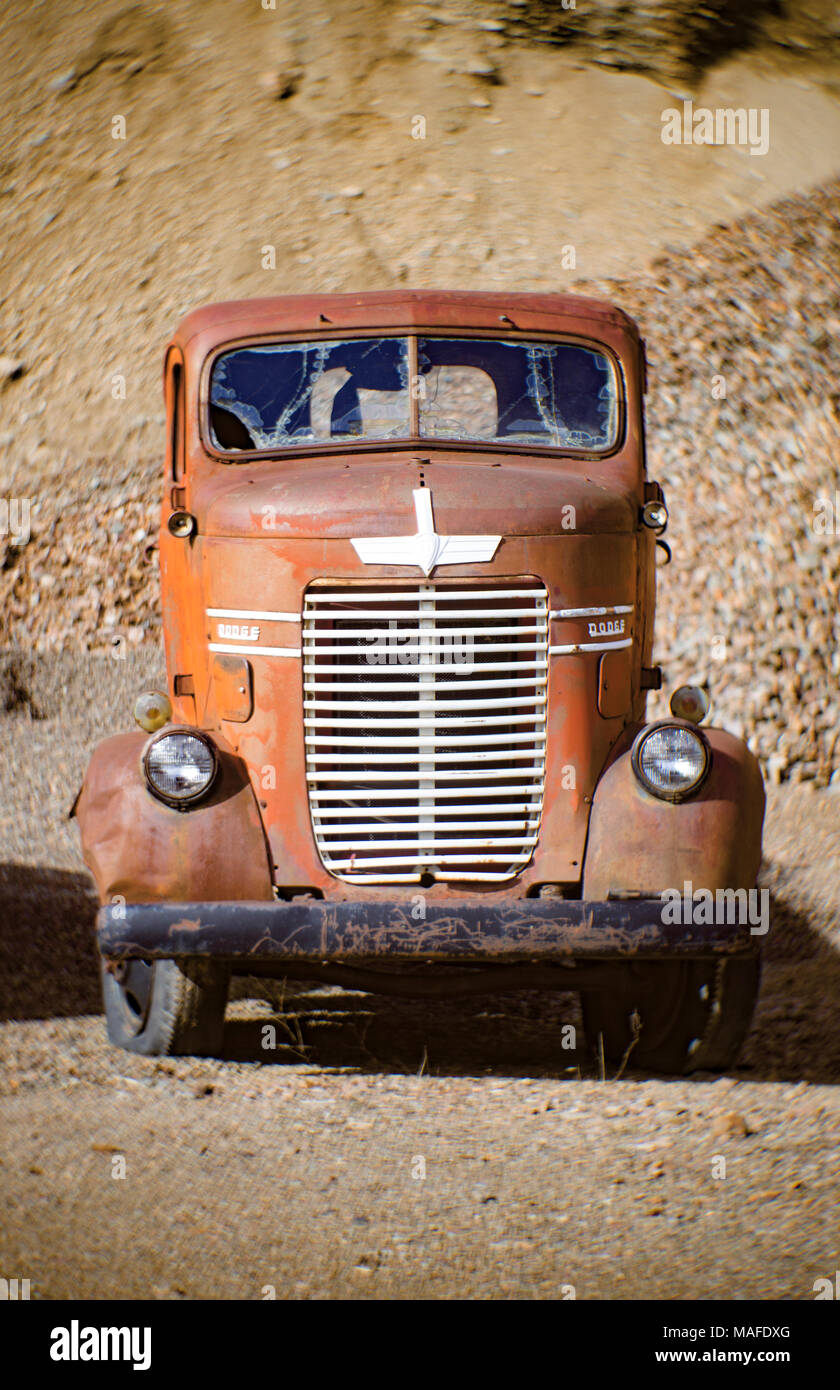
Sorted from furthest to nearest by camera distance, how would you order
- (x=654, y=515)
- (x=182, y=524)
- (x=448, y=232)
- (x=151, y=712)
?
(x=448, y=232)
(x=654, y=515)
(x=182, y=524)
(x=151, y=712)

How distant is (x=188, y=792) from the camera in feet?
14.2

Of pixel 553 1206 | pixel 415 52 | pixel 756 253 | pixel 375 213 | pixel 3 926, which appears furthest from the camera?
pixel 415 52

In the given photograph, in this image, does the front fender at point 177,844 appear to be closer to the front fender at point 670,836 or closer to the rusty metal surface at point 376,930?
the rusty metal surface at point 376,930

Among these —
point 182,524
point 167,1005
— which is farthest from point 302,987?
point 182,524

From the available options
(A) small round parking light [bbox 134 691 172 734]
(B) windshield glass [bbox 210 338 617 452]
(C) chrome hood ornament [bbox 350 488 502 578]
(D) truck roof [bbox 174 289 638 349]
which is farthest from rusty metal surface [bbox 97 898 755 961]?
(D) truck roof [bbox 174 289 638 349]

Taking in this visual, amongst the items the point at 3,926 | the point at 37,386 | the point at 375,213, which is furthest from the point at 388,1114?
the point at 375,213

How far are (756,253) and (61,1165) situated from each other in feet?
41.6

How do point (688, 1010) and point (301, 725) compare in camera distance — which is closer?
point (301, 725)

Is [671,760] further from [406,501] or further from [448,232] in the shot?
[448,232]

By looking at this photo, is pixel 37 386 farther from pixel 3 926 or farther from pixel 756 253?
pixel 3 926

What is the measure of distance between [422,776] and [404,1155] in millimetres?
1166

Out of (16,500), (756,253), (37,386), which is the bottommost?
(16,500)

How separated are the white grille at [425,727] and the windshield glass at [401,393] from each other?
2.90ft

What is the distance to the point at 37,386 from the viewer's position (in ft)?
47.0
